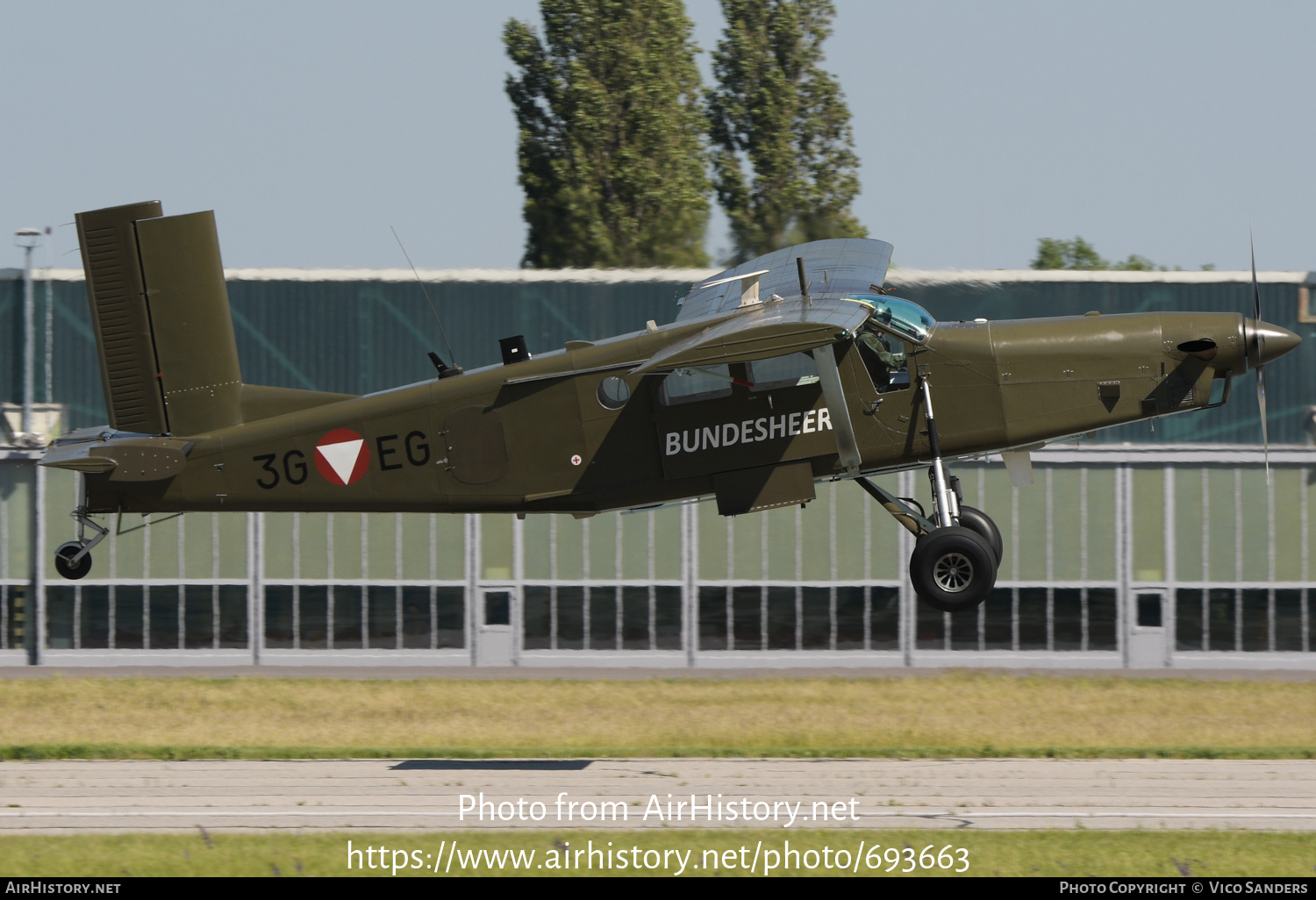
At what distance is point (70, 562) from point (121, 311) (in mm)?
2793

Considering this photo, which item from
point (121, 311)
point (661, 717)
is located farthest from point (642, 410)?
point (661, 717)

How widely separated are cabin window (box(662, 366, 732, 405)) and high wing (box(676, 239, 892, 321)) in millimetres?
972

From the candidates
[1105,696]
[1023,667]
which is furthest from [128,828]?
[1023,667]

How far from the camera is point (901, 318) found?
15.1 meters

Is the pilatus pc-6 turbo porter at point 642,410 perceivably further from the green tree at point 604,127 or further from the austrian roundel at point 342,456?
the green tree at point 604,127

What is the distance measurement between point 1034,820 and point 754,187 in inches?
1856

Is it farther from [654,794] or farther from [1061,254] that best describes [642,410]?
[1061,254]

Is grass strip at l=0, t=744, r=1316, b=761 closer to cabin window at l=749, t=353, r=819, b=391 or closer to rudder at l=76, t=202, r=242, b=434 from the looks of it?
rudder at l=76, t=202, r=242, b=434

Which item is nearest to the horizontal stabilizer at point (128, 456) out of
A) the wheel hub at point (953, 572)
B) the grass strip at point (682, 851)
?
the grass strip at point (682, 851)

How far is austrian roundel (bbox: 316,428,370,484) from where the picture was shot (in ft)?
52.9

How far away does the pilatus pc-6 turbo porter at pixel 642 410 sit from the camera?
49.3ft

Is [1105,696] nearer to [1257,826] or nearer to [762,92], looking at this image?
[1257,826]

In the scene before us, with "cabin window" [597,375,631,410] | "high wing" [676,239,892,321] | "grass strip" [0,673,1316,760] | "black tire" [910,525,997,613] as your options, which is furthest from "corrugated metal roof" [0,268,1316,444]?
"black tire" [910,525,997,613]

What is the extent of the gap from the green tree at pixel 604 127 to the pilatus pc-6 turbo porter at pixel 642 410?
41240mm
